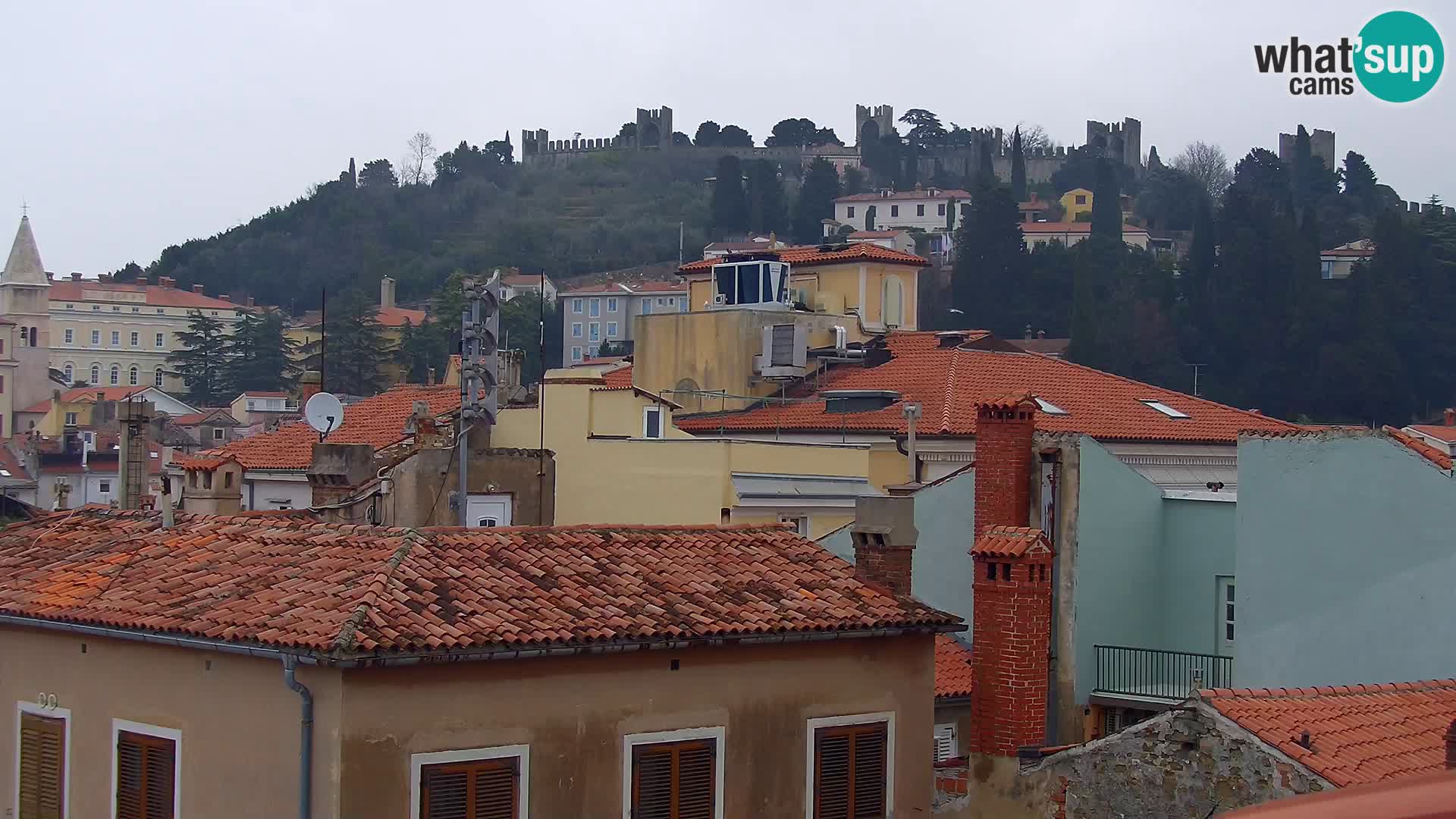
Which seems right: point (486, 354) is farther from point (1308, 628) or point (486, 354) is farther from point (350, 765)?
point (1308, 628)

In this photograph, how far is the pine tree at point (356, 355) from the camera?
306ft

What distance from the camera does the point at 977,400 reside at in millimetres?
29766

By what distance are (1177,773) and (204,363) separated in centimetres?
10648

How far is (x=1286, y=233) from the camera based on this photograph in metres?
80.2

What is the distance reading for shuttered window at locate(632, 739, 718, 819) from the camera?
12467 mm

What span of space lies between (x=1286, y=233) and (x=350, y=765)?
74475 millimetres

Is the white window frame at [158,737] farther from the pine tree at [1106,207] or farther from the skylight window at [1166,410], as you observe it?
the pine tree at [1106,207]

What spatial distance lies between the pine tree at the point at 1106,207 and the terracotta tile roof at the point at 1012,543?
10602 cm

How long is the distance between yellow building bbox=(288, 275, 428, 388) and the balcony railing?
67.7 meters

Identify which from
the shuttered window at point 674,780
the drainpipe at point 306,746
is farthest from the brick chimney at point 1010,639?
the drainpipe at point 306,746

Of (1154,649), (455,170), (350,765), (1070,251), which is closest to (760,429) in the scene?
(1154,649)

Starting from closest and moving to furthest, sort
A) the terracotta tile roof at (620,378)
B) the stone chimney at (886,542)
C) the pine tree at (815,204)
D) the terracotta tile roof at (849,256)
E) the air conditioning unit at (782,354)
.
A: the stone chimney at (886,542)
the air conditioning unit at (782,354)
the terracotta tile roof at (620,378)
the terracotta tile roof at (849,256)
the pine tree at (815,204)

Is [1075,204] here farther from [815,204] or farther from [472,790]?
[472,790]

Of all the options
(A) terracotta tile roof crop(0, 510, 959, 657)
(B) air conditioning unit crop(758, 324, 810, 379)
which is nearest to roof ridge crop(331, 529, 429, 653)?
(A) terracotta tile roof crop(0, 510, 959, 657)
